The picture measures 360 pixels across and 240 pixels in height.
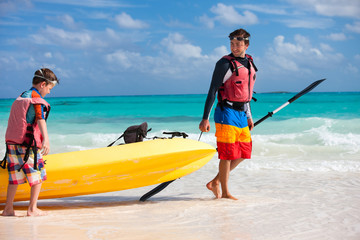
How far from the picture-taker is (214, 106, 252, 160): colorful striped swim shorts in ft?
10.5

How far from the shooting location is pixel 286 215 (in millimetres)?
2943

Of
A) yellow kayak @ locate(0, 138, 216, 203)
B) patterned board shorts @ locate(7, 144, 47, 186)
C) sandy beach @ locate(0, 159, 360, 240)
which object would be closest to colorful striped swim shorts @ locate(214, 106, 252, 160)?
yellow kayak @ locate(0, 138, 216, 203)

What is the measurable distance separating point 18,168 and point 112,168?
71 cm

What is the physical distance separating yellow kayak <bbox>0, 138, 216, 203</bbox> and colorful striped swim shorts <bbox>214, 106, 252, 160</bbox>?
0.25 meters

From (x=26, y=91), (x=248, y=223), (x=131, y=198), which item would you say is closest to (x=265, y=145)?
(x=131, y=198)

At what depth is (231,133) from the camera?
3.21 meters

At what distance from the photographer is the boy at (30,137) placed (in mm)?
2812

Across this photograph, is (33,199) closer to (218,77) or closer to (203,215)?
(203,215)

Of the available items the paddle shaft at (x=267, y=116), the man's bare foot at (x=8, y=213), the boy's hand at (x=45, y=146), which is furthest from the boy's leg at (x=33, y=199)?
the paddle shaft at (x=267, y=116)

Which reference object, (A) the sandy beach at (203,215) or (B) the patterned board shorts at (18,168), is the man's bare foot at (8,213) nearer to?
(A) the sandy beach at (203,215)

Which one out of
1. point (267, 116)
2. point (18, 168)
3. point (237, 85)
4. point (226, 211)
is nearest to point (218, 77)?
point (237, 85)

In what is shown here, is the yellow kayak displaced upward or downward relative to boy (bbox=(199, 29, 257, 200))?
downward

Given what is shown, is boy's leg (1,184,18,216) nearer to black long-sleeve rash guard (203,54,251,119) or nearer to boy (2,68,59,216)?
boy (2,68,59,216)

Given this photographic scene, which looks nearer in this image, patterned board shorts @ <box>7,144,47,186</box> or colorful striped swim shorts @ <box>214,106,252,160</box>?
patterned board shorts @ <box>7,144,47,186</box>
